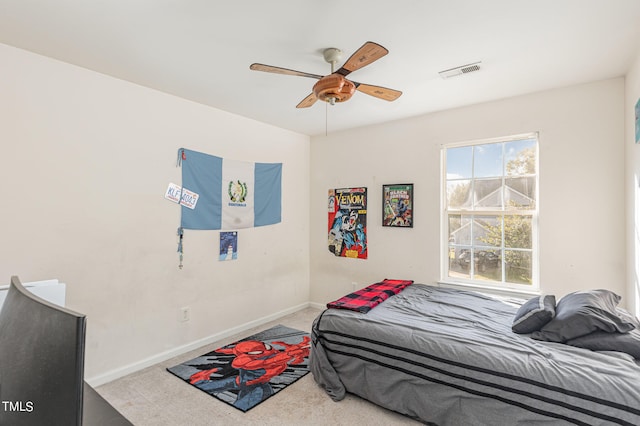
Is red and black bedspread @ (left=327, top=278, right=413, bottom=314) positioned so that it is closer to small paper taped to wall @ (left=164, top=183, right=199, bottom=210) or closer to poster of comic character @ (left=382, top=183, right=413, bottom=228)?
poster of comic character @ (left=382, top=183, right=413, bottom=228)

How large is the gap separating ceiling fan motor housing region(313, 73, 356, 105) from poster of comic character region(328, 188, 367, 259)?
2.00 m

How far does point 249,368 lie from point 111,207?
5.89ft

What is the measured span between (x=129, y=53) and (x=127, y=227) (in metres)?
1.38

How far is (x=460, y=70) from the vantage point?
251cm

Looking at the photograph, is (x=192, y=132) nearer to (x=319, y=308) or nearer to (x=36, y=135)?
(x=36, y=135)

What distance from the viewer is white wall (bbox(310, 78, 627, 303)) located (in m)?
Answer: 2.69

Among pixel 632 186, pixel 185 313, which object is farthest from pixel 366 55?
pixel 185 313

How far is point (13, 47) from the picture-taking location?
7.07ft

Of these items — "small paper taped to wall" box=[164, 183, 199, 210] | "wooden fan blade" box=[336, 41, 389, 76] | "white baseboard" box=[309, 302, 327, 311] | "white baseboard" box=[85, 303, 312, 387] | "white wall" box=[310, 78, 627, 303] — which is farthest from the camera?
"white baseboard" box=[309, 302, 327, 311]

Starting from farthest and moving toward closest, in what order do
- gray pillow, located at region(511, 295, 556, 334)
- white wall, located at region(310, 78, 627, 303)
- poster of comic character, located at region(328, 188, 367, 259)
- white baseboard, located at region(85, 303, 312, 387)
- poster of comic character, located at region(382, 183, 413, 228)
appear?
poster of comic character, located at region(328, 188, 367, 259) → poster of comic character, located at region(382, 183, 413, 228) → white wall, located at region(310, 78, 627, 303) → white baseboard, located at region(85, 303, 312, 387) → gray pillow, located at region(511, 295, 556, 334)

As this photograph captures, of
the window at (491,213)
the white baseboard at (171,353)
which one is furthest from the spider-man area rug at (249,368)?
the window at (491,213)

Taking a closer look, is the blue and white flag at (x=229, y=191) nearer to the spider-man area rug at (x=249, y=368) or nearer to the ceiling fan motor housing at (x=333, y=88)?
the spider-man area rug at (x=249, y=368)

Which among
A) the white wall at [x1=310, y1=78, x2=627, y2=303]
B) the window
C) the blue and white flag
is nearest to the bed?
the window

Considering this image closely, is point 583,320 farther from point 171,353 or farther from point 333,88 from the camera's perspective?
point 171,353
